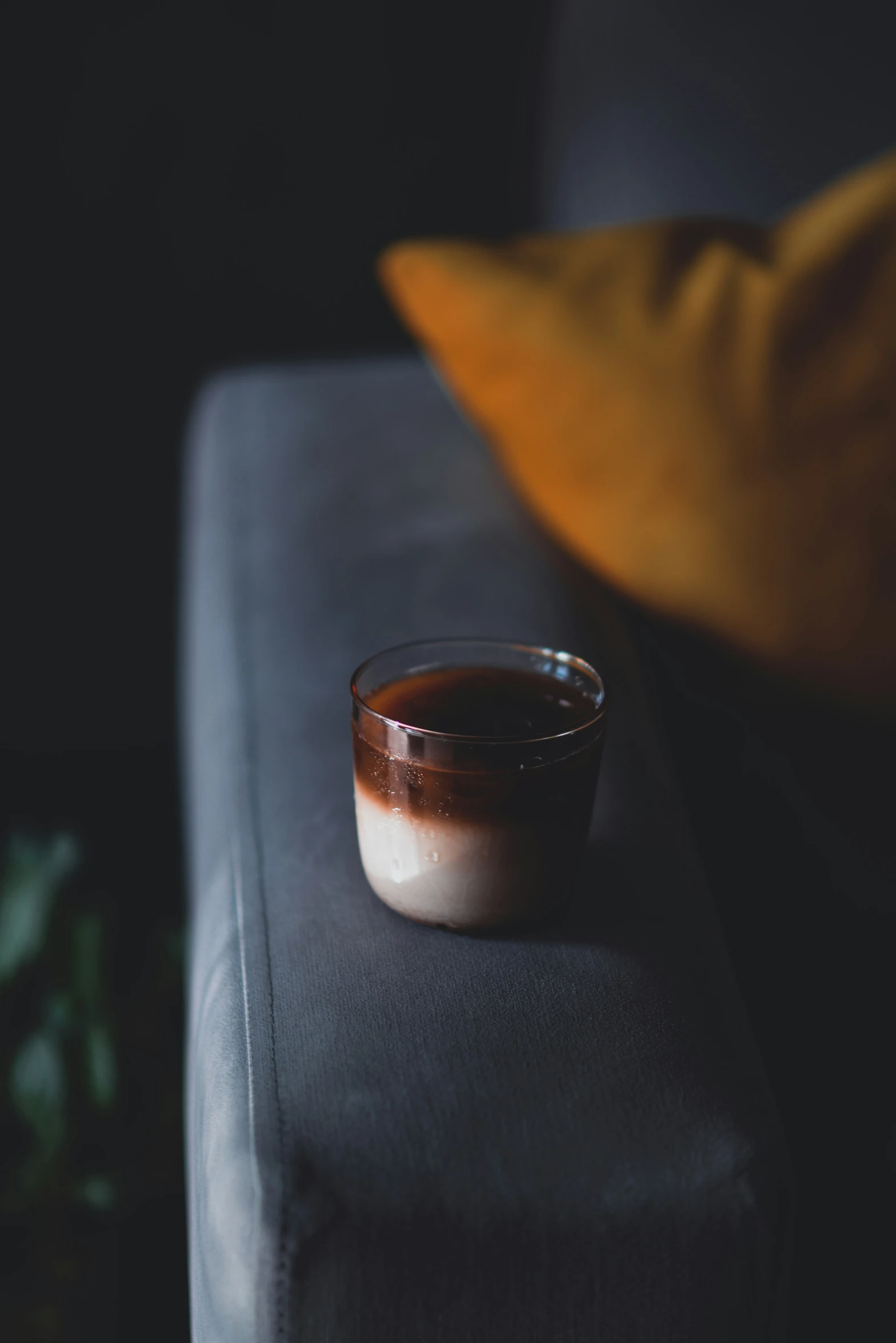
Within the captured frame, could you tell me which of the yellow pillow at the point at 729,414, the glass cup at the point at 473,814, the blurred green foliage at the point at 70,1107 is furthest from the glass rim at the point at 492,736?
the blurred green foliage at the point at 70,1107

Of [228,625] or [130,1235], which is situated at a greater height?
[228,625]

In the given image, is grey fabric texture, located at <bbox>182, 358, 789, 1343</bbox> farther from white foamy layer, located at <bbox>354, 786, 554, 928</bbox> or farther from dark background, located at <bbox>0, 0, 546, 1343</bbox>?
dark background, located at <bbox>0, 0, 546, 1343</bbox>

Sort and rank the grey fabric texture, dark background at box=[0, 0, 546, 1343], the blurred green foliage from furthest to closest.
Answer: dark background at box=[0, 0, 546, 1343]
the blurred green foliage
the grey fabric texture

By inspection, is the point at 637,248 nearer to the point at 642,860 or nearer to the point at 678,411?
the point at 678,411

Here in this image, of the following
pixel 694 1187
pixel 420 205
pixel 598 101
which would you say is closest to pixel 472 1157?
pixel 694 1187

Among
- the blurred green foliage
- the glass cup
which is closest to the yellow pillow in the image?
the glass cup
